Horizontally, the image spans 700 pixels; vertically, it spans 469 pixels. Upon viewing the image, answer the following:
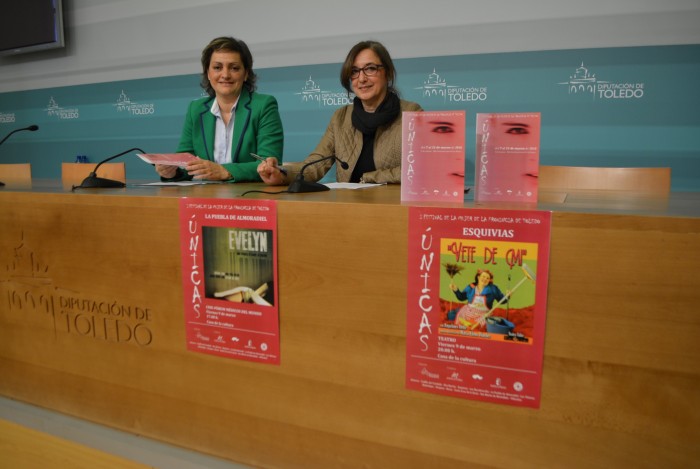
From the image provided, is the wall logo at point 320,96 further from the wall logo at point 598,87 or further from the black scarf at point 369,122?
the wall logo at point 598,87

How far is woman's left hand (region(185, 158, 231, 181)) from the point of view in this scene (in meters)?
1.47

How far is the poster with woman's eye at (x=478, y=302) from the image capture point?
27.9 inches

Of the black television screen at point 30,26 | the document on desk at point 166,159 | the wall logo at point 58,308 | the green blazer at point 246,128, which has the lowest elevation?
the wall logo at point 58,308

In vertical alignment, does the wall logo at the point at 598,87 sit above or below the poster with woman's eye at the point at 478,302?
above

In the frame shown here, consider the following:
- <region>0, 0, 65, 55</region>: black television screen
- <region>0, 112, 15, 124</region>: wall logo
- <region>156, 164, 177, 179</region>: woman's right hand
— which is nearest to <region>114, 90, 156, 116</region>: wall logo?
<region>0, 0, 65, 55</region>: black television screen

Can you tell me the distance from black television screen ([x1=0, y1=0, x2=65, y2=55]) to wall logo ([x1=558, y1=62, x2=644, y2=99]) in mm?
3738

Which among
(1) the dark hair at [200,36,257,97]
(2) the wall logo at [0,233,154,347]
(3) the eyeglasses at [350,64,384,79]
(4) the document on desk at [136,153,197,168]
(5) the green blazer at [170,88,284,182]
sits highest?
(1) the dark hair at [200,36,257,97]

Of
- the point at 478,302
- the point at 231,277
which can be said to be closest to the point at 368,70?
the point at 231,277

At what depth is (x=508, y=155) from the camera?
849mm

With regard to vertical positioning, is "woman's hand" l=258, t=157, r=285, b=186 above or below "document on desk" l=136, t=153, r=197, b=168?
below

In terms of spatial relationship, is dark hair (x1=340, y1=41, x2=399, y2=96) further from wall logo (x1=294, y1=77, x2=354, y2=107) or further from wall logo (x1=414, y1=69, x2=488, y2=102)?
wall logo (x1=294, y1=77, x2=354, y2=107)

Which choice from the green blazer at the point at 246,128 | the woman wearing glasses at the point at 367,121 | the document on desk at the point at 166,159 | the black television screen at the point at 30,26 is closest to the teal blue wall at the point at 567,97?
the woman wearing glasses at the point at 367,121

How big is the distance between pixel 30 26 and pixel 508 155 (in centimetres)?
454

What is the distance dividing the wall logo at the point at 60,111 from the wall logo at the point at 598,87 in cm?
367
